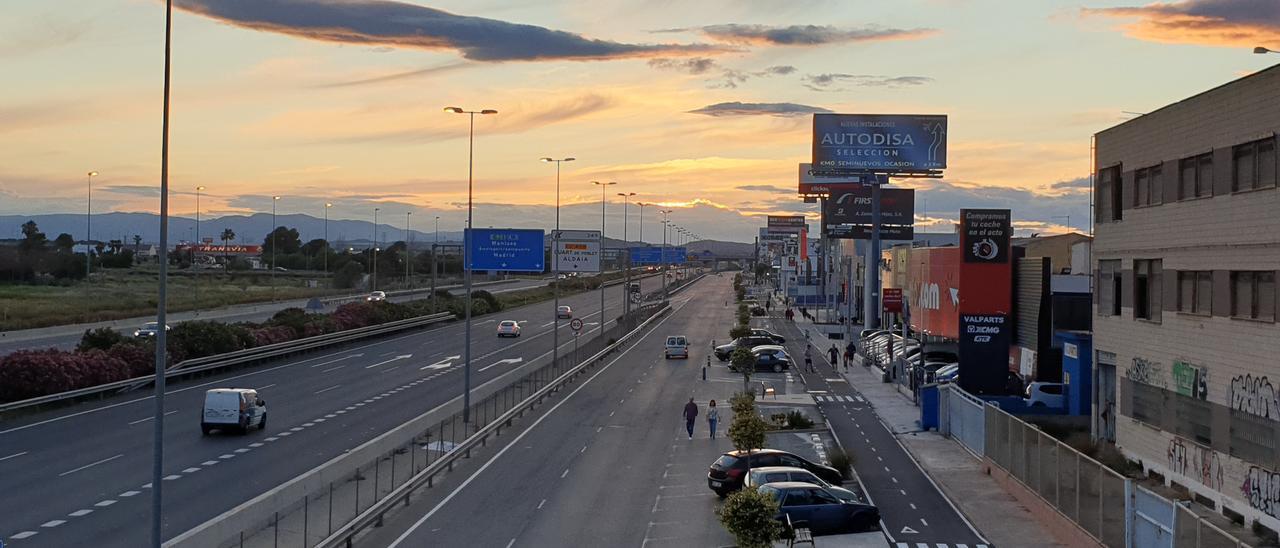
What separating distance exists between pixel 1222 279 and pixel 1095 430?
34.9ft

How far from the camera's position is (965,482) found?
97.7 feet

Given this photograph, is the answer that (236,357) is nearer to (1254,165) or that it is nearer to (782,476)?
(782,476)

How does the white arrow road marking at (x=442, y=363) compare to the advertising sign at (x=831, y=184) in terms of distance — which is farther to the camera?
the advertising sign at (x=831, y=184)

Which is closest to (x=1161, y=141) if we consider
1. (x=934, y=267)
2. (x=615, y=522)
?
(x=615, y=522)

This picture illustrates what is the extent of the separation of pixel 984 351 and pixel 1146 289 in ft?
46.4

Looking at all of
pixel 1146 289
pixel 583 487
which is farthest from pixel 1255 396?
pixel 583 487

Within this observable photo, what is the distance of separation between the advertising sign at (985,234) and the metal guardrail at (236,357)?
111 ft

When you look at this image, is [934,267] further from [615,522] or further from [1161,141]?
[615,522]

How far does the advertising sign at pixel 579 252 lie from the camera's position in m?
70.1

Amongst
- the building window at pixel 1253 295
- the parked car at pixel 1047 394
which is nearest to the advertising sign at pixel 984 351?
the parked car at pixel 1047 394

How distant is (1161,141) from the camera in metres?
28.6

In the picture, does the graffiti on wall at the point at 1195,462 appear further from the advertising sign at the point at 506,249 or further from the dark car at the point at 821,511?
the advertising sign at the point at 506,249

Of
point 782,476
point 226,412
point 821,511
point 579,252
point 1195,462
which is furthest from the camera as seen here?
point 579,252

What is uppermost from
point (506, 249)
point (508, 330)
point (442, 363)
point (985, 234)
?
point (985, 234)
